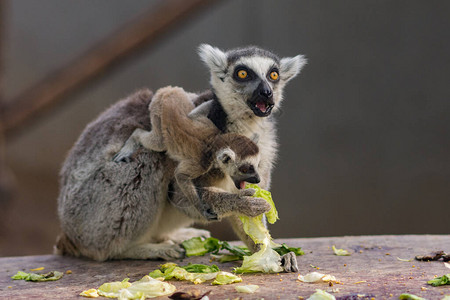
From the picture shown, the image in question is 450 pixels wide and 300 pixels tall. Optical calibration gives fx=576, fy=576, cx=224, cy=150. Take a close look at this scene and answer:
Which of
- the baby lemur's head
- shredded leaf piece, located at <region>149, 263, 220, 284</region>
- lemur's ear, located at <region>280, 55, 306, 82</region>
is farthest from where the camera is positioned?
lemur's ear, located at <region>280, 55, 306, 82</region>

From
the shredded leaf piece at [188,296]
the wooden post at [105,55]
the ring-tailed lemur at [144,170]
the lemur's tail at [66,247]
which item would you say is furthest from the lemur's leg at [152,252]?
the wooden post at [105,55]

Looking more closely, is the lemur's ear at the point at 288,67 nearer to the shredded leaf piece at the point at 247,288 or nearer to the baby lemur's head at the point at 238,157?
the baby lemur's head at the point at 238,157

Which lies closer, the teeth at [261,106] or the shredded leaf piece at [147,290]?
the shredded leaf piece at [147,290]

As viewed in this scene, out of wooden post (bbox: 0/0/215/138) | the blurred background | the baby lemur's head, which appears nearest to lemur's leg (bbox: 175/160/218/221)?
the baby lemur's head

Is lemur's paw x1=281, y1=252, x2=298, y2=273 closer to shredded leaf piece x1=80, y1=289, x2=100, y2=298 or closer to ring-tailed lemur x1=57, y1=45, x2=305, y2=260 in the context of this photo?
ring-tailed lemur x1=57, y1=45, x2=305, y2=260

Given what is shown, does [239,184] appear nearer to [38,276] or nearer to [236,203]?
[236,203]

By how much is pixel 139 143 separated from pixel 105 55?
9.11 ft

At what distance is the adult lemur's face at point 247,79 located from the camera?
4.02 metres

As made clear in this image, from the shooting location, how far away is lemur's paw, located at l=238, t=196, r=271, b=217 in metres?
3.90

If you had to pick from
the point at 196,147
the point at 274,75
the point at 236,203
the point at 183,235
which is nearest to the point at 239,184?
the point at 236,203

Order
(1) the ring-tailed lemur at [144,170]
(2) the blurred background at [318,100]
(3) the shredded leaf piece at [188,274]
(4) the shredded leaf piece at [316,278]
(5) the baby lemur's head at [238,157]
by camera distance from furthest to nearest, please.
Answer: (2) the blurred background at [318,100] < (1) the ring-tailed lemur at [144,170] < (5) the baby lemur's head at [238,157] < (3) the shredded leaf piece at [188,274] < (4) the shredded leaf piece at [316,278]

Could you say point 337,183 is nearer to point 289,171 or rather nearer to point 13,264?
point 289,171

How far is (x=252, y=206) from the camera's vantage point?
3.90 meters

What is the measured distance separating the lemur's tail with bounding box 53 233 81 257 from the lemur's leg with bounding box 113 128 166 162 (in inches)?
35.0
